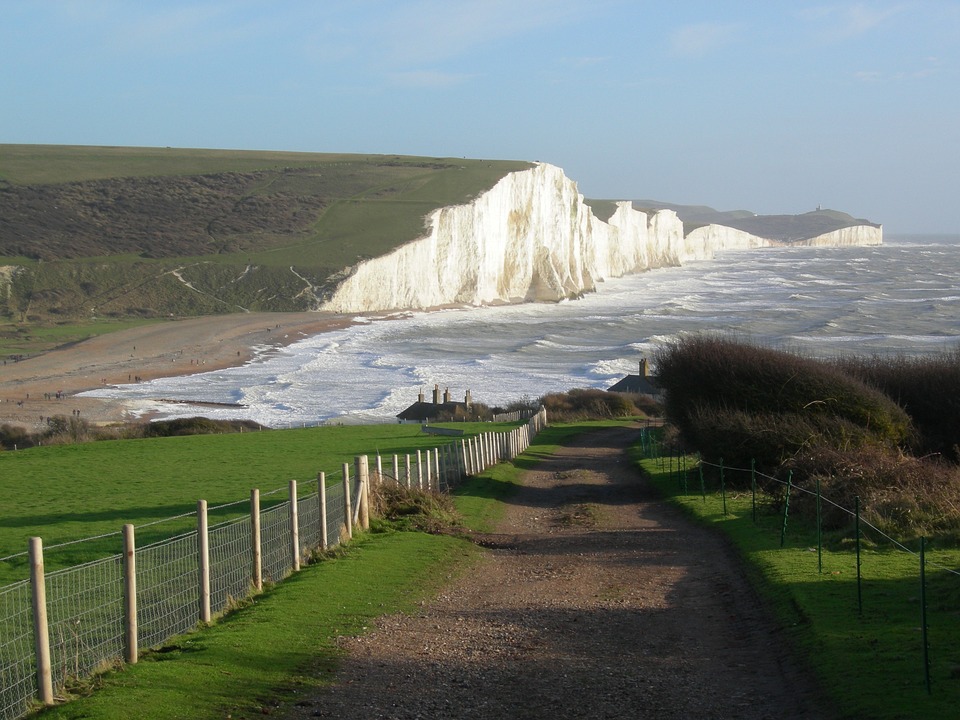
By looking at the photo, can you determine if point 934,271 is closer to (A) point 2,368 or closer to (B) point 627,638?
(A) point 2,368

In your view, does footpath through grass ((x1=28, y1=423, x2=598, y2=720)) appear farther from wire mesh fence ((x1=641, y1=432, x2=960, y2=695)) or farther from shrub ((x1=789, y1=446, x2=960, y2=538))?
shrub ((x1=789, y1=446, x2=960, y2=538))

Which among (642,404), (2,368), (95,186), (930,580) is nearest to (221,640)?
(930,580)

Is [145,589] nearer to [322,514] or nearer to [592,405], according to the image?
[322,514]

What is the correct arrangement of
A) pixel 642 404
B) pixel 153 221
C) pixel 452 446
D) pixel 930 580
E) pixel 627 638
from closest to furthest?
pixel 627 638
pixel 930 580
pixel 452 446
pixel 642 404
pixel 153 221

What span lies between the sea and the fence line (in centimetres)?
2062

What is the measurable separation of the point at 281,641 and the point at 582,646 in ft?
9.20

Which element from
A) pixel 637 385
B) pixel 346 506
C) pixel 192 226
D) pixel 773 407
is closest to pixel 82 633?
pixel 346 506

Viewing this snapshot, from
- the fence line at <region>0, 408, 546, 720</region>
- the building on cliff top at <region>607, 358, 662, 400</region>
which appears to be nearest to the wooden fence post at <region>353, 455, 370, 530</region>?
the fence line at <region>0, 408, 546, 720</region>

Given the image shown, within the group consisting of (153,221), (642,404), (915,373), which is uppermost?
(153,221)

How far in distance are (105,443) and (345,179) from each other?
110 metres

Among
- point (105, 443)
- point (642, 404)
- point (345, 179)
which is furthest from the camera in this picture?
point (345, 179)

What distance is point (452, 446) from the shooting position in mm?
24547

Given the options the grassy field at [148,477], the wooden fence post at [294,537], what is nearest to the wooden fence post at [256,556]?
the wooden fence post at [294,537]

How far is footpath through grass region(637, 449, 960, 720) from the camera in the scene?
25.0ft
